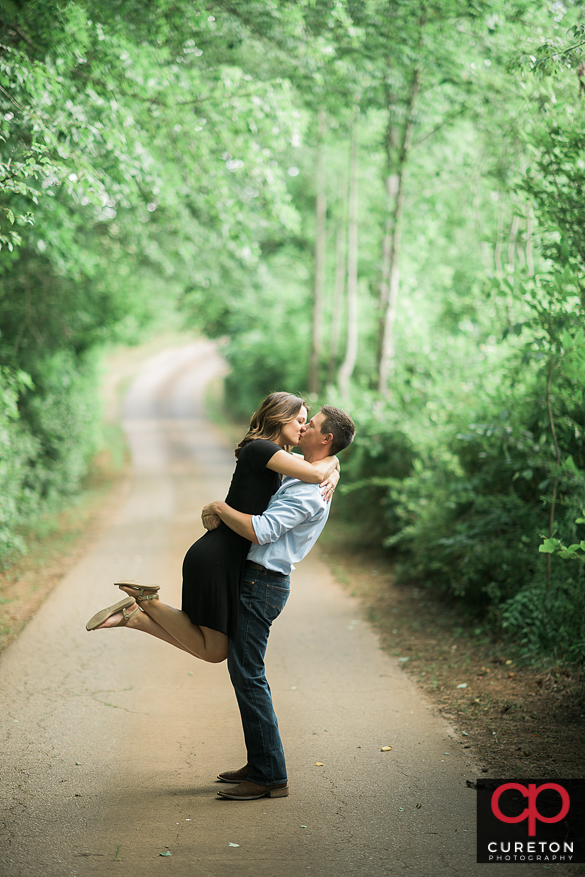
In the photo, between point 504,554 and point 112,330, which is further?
point 112,330

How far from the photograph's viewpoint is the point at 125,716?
16.9ft

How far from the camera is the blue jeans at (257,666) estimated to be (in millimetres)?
3891

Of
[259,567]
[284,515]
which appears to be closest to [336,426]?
[284,515]

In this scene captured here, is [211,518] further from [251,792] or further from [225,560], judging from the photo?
[251,792]

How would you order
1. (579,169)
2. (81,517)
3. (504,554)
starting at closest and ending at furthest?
(579,169), (504,554), (81,517)

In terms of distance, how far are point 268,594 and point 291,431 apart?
90cm

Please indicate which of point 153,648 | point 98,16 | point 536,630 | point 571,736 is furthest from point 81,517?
point 571,736

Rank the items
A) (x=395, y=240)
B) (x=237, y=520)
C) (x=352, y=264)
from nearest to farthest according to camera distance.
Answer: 1. (x=237, y=520)
2. (x=395, y=240)
3. (x=352, y=264)

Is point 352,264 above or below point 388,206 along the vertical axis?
below

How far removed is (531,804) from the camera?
394cm

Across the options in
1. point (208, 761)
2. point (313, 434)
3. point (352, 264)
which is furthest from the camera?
point (352, 264)

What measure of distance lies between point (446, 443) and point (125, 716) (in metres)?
4.67

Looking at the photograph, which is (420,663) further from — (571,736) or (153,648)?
(153,648)
